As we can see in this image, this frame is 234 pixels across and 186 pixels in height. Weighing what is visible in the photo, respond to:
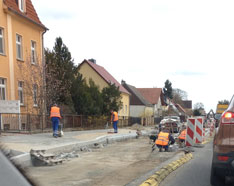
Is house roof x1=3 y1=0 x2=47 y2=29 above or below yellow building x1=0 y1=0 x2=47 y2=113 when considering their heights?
above

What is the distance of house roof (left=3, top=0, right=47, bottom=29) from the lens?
1598 centimetres

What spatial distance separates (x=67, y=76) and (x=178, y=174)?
47.8 ft

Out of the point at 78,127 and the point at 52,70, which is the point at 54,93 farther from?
the point at 78,127

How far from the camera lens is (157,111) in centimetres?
6241

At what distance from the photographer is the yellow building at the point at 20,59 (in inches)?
606

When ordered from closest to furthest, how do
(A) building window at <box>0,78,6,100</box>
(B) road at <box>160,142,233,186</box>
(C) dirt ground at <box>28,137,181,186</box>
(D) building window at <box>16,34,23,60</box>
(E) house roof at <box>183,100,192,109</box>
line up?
(B) road at <box>160,142,233,186</box> < (C) dirt ground at <box>28,137,181,186</box> < (A) building window at <box>0,78,6,100</box> < (D) building window at <box>16,34,23,60</box> < (E) house roof at <box>183,100,192,109</box>

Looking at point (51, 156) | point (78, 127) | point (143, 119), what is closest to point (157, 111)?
point (143, 119)

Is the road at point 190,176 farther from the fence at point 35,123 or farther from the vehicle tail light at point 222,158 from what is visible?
the fence at point 35,123

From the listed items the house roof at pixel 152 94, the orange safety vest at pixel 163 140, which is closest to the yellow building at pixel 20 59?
the orange safety vest at pixel 163 140

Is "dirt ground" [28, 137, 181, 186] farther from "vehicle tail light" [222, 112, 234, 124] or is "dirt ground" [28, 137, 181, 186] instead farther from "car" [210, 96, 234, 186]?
"vehicle tail light" [222, 112, 234, 124]

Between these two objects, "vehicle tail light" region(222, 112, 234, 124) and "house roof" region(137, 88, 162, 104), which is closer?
"vehicle tail light" region(222, 112, 234, 124)

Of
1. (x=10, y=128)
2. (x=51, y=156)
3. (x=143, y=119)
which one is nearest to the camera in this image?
(x=51, y=156)

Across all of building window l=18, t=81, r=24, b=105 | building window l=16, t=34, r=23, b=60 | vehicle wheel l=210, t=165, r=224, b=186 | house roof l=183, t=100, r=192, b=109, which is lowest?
house roof l=183, t=100, r=192, b=109

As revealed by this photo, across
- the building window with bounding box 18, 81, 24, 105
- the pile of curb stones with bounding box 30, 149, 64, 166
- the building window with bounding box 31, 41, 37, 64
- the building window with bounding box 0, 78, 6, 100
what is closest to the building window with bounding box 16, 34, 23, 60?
the building window with bounding box 31, 41, 37, 64
